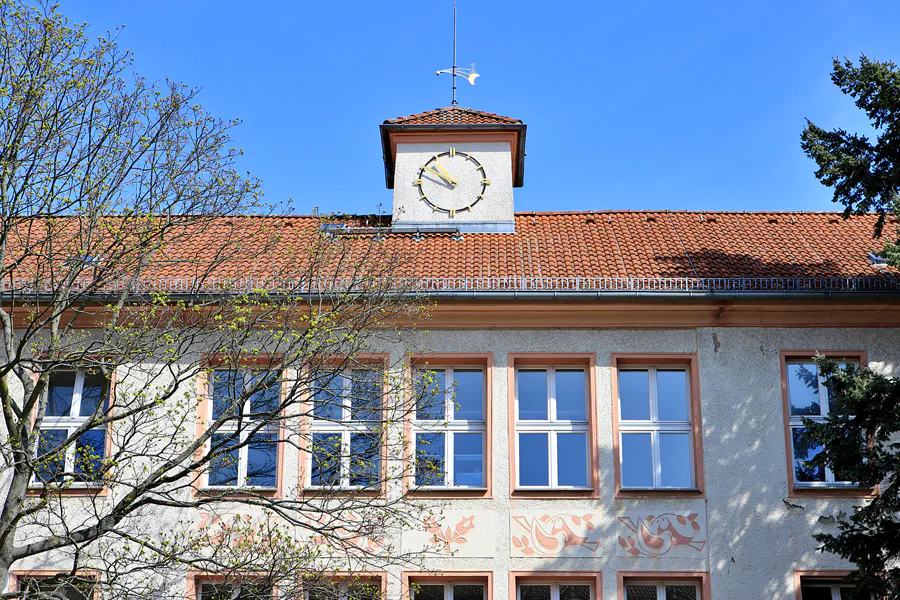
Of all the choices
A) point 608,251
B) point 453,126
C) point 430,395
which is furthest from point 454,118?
point 430,395

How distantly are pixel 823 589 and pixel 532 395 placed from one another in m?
4.03

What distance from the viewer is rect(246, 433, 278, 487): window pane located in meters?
16.2

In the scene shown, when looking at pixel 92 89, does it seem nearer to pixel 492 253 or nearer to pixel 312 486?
pixel 312 486

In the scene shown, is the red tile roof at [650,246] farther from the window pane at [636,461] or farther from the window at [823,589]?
the window at [823,589]

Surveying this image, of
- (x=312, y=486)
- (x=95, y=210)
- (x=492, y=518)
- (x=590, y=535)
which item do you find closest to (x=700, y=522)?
(x=590, y=535)

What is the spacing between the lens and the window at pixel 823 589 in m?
15.5

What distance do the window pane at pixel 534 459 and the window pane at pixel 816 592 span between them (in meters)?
3.16

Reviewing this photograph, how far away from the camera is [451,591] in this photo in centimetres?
1559

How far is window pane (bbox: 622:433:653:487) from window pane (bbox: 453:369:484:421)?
5.81ft

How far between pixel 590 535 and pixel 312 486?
3.29m

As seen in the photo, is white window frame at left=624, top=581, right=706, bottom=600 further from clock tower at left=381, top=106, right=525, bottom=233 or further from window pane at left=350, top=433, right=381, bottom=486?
clock tower at left=381, top=106, right=525, bottom=233

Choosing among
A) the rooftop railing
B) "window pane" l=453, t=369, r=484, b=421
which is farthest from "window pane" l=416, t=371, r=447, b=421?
the rooftop railing

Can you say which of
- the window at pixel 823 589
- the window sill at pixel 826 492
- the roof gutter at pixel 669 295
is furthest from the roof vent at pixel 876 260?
the window at pixel 823 589

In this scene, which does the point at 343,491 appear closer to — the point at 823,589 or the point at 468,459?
the point at 468,459
